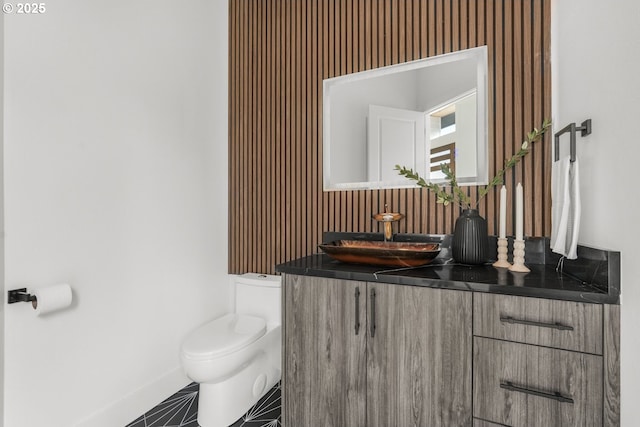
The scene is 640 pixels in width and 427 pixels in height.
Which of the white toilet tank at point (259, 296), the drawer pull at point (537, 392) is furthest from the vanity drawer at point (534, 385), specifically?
the white toilet tank at point (259, 296)

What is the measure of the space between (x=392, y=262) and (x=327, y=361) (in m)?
0.54

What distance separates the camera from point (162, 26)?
1.99 m

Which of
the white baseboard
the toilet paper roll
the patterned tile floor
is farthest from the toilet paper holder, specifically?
the patterned tile floor

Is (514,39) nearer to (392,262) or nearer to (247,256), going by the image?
(392,262)

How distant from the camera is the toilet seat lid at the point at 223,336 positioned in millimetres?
1626

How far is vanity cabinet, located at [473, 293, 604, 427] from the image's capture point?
42.3 inches

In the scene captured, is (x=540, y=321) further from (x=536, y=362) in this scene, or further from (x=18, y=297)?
(x=18, y=297)

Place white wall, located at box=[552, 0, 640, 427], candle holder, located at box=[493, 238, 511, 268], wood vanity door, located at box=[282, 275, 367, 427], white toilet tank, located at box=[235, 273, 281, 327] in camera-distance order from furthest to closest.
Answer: white toilet tank, located at box=[235, 273, 281, 327] < candle holder, located at box=[493, 238, 511, 268] < wood vanity door, located at box=[282, 275, 367, 427] < white wall, located at box=[552, 0, 640, 427]

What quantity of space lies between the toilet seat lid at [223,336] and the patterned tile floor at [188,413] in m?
0.43

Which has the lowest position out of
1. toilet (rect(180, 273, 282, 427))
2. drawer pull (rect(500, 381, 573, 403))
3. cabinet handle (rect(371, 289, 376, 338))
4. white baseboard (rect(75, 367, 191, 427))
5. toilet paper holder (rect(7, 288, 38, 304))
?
white baseboard (rect(75, 367, 191, 427))

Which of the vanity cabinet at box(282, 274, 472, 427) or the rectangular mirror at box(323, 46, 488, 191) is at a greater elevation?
the rectangular mirror at box(323, 46, 488, 191)

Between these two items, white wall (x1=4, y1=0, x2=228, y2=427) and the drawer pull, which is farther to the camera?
white wall (x1=4, y1=0, x2=228, y2=427)

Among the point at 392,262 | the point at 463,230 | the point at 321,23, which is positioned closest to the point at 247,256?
the point at 392,262

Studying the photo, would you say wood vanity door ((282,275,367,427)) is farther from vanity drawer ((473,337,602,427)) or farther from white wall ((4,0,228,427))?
white wall ((4,0,228,427))
